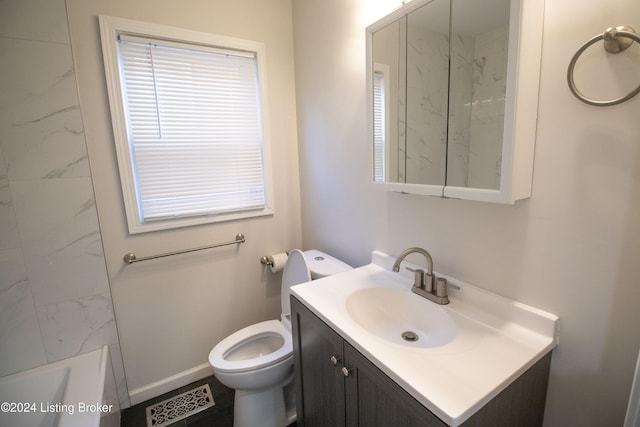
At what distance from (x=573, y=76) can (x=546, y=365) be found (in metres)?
0.84

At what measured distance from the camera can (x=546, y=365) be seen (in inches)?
35.4

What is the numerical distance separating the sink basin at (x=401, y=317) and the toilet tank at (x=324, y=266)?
0.37m

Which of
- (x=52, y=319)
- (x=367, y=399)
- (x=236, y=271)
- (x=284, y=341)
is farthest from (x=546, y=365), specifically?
(x=52, y=319)

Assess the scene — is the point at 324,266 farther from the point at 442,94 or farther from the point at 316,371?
the point at 442,94

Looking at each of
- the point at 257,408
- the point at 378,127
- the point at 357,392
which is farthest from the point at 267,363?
the point at 378,127

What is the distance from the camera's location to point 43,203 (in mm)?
1465

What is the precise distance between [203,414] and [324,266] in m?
1.14

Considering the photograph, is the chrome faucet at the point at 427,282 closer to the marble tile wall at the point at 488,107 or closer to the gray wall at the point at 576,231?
the gray wall at the point at 576,231

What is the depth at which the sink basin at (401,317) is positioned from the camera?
3.51 feet

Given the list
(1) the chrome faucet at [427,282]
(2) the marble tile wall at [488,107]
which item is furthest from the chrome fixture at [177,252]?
(2) the marble tile wall at [488,107]

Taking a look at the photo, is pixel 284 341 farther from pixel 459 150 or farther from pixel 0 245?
pixel 0 245

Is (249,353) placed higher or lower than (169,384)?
higher

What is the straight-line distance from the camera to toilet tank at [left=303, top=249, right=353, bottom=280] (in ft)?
5.30

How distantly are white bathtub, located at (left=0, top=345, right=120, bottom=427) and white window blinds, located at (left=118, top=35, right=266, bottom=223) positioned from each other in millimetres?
854
